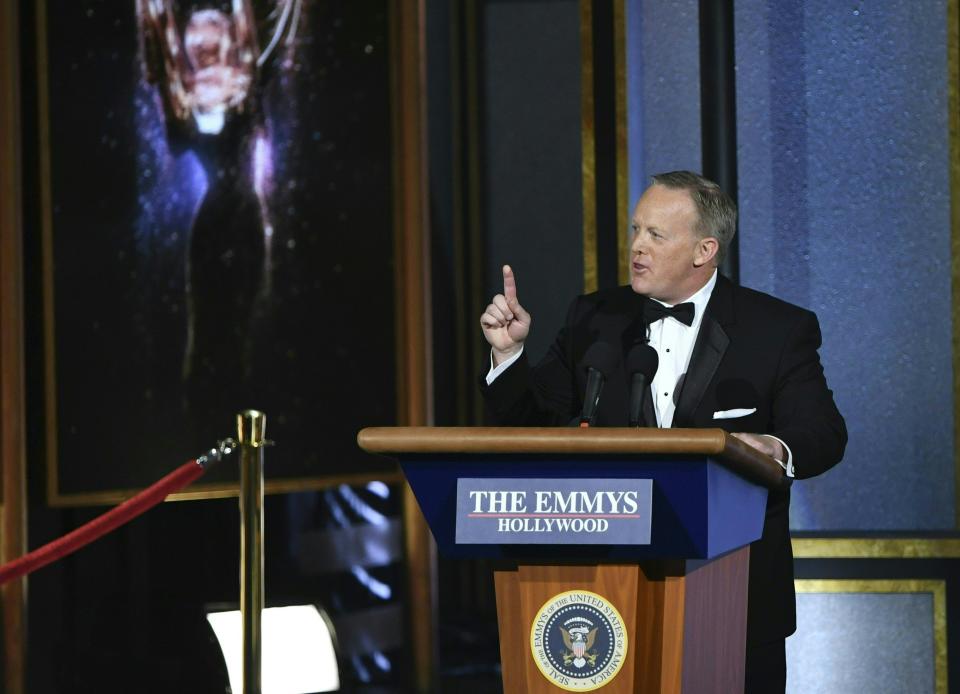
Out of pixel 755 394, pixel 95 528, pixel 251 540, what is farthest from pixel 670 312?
pixel 95 528

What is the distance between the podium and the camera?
6.57ft

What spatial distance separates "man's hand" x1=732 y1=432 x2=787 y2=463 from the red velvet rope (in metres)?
1.49

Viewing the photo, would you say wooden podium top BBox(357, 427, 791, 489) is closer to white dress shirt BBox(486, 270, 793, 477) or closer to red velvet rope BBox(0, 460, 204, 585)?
white dress shirt BBox(486, 270, 793, 477)

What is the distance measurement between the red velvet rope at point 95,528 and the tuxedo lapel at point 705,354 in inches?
48.9

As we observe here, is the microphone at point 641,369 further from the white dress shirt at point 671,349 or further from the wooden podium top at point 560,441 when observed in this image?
the white dress shirt at point 671,349

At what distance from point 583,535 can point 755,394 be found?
2.74 ft

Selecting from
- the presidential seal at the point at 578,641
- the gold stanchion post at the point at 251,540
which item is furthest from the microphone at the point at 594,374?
the gold stanchion post at the point at 251,540

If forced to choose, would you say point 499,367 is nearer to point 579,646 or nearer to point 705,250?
point 705,250

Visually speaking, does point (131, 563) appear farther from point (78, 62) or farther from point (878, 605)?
point (878, 605)

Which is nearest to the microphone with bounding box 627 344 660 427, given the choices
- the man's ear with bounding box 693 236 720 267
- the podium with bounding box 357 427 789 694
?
the podium with bounding box 357 427 789 694

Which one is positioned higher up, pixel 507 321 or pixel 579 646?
pixel 507 321

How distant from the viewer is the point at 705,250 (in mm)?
2865

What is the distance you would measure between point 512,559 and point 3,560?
269cm

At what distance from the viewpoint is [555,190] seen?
493 cm
